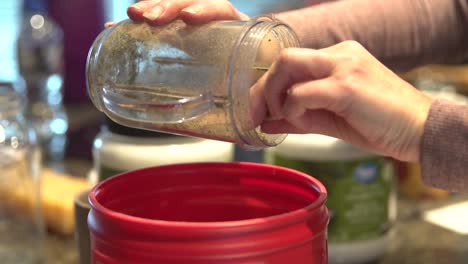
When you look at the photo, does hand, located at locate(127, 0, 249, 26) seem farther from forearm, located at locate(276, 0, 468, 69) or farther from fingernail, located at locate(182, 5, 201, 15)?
forearm, located at locate(276, 0, 468, 69)

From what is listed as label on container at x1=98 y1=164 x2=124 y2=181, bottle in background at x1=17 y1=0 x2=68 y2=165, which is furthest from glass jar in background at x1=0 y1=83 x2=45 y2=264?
bottle in background at x1=17 y1=0 x2=68 y2=165

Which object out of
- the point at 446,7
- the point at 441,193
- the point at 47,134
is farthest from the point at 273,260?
the point at 47,134

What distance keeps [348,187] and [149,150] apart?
0.67ft

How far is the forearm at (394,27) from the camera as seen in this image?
0.67 metres

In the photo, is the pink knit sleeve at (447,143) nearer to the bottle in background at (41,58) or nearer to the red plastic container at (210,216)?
the red plastic container at (210,216)

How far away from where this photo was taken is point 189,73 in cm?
46

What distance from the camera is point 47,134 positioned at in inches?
47.9

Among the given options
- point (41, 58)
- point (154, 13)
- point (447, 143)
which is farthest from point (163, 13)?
point (41, 58)

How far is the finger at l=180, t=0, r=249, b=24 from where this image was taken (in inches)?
19.1

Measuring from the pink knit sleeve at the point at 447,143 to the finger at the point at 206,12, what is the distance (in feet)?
0.57

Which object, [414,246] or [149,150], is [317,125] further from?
[414,246]

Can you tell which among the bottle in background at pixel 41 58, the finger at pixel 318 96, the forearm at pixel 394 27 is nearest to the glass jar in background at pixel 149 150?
the forearm at pixel 394 27

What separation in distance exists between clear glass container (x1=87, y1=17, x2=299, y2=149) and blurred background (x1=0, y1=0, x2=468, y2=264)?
7.3 inches

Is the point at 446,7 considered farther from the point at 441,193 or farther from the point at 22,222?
the point at 22,222
